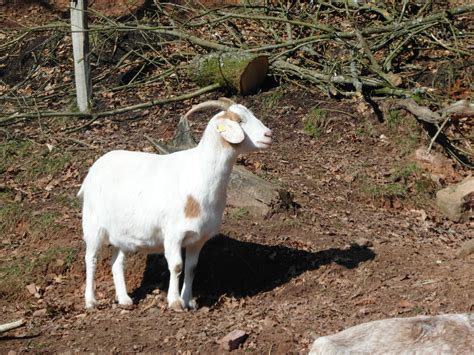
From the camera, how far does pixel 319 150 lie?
35.4ft

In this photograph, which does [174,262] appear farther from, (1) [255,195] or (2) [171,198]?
(1) [255,195]

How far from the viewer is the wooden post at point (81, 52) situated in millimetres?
11320

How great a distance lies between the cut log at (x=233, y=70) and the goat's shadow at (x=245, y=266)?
12.5 feet

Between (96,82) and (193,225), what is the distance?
5976 mm

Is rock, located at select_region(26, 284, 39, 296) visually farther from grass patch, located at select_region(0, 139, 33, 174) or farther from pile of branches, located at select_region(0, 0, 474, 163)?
pile of branches, located at select_region(0, 0, 474, 163)

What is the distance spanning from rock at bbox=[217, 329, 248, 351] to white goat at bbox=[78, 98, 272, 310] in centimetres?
93

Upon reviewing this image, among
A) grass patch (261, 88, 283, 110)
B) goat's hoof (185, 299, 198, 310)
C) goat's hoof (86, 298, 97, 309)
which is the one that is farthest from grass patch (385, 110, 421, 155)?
goat's hoof (86, 298, 97, 309)

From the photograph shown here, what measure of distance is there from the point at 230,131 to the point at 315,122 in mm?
4366

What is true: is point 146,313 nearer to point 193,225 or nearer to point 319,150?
point 193,225

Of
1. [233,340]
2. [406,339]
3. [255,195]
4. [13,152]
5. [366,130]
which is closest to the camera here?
[406,339]

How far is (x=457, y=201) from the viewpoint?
946 cm

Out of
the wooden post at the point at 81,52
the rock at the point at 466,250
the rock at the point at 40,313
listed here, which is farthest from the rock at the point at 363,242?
the wooden post at the point at 81,52

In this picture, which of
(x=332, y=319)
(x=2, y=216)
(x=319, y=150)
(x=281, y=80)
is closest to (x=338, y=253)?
(x=332, y=319)

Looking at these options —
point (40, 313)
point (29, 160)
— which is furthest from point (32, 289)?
point (29, 160)
